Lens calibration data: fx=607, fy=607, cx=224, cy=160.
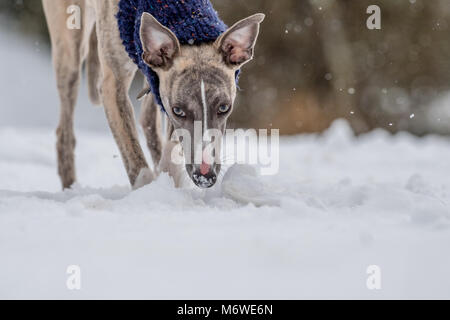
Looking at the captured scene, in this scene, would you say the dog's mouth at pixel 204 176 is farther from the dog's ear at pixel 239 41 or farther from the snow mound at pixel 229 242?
the dog's ear at pixel 239 41

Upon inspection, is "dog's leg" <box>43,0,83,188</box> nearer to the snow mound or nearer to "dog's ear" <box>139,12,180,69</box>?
the snow mound

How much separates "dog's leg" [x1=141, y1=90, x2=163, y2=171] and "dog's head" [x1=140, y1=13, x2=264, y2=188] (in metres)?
1.27

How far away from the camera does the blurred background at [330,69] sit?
1282 cm

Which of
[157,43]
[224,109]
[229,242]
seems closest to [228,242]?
[229,242]

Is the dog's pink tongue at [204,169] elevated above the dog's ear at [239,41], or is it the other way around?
the dog's ear at [239,41]


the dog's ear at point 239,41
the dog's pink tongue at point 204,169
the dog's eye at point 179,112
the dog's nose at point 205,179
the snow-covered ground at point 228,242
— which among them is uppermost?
the dog's ear at point 239,41

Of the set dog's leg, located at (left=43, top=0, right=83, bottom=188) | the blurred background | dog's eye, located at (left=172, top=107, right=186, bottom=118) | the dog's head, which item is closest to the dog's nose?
the dog's head

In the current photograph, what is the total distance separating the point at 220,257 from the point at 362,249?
1.73ft

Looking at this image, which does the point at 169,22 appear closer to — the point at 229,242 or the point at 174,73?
the point at 174,73

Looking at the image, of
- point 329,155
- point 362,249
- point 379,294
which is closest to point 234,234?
point 362,249

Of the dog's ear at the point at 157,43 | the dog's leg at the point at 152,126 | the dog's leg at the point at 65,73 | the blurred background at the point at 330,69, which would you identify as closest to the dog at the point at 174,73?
the dog's ear at the point at 157,43

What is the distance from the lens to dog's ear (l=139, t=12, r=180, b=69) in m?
3.24
